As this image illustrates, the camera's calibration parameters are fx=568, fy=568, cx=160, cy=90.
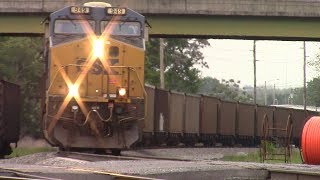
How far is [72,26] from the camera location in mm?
15500

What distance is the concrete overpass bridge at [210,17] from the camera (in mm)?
25438

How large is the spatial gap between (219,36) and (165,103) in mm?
4068

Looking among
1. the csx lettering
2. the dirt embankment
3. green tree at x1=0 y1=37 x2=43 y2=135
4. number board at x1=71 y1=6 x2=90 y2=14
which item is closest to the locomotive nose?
the csx lettering

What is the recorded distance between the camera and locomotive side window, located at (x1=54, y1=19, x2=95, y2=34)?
50.6 feet

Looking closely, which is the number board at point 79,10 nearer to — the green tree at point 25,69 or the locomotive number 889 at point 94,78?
the locomotive number 889 at point 94,78

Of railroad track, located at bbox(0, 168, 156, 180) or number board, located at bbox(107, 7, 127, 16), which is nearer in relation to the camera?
railroad track, located at bbox(0, 168, 156, 180)

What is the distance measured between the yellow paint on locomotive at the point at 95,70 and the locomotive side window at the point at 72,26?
0.31m

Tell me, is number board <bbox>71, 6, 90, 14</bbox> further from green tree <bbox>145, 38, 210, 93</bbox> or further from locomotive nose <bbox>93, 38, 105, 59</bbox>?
green tree <bbox>145, 38, 210, 93</bbox>

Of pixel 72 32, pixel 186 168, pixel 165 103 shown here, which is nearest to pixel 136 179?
pixel 186 168

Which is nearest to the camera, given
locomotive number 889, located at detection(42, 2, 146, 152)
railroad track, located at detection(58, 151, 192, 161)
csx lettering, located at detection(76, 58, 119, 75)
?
railroad track, located at detection(58, 151, 192, 161)

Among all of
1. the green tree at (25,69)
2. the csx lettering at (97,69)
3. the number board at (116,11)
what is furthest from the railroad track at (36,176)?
the green tree at (25,69)

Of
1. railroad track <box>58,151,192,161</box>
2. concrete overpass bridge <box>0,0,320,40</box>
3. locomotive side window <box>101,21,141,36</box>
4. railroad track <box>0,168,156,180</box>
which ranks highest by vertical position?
concrete overpass bridge <box>0,0,320,40</box>

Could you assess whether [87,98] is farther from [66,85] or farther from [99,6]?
[99,6]

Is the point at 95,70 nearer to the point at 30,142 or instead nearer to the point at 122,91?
the point at 122,91
